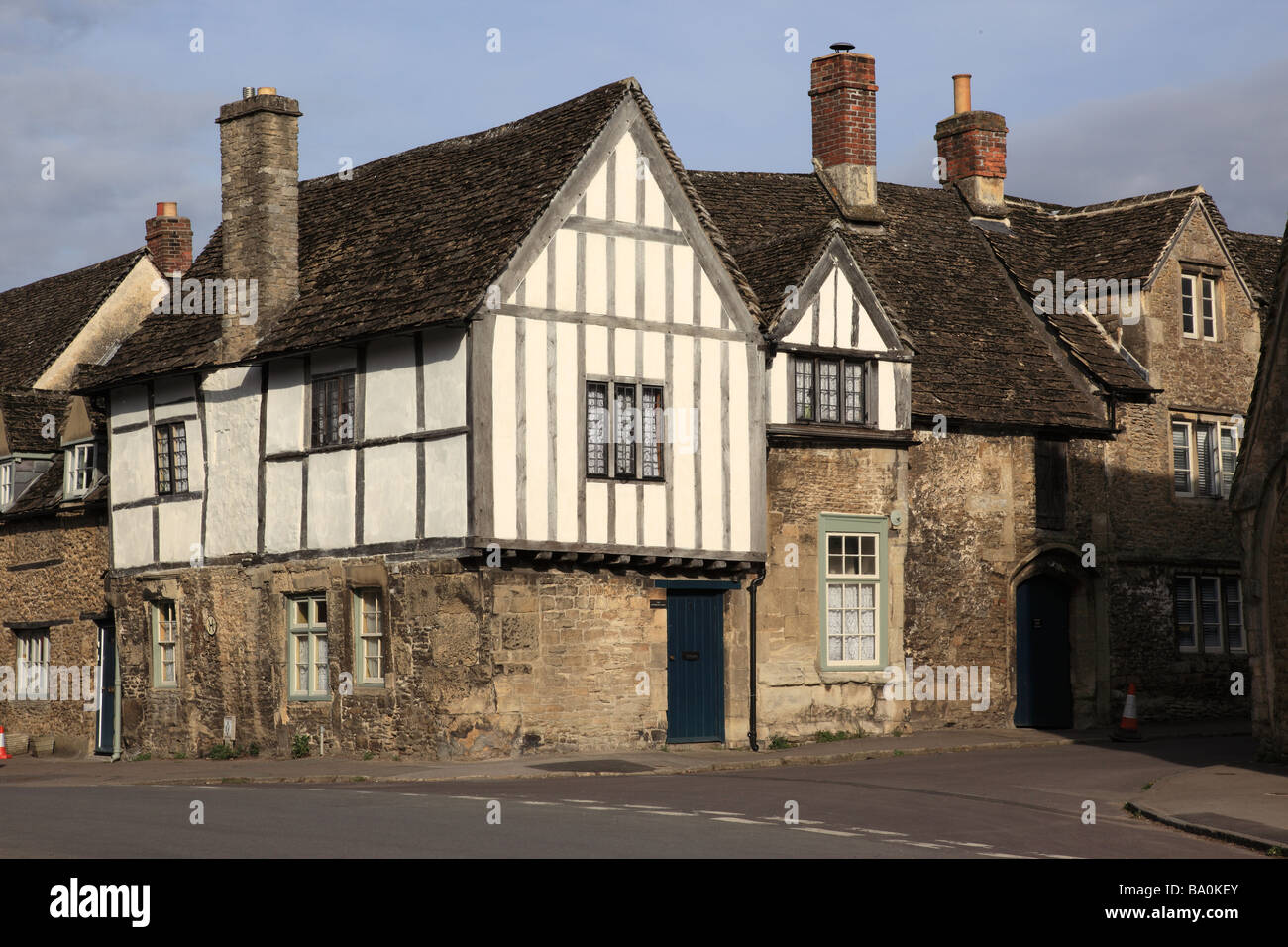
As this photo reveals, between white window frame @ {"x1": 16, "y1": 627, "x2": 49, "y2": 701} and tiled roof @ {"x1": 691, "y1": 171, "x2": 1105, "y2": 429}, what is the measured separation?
49.2 feet

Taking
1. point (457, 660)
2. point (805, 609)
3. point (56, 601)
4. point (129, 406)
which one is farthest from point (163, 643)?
point (805, 609)

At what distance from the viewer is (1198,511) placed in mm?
30875

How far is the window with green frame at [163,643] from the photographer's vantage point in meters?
28.0

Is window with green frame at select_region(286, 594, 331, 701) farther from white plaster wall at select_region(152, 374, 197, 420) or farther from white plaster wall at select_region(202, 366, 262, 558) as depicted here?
white plaster wall at select_region(152, 374, 197, 420)

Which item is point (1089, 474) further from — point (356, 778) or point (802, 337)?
point (356, 778)

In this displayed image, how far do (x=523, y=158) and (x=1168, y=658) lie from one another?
46.9ft

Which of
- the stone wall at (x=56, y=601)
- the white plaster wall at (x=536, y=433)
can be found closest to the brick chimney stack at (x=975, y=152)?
the white plaster wall at (x=536, y=433)

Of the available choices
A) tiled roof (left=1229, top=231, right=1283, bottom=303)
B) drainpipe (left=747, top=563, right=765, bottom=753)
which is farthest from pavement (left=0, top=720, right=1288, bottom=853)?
tiled roof (left=1229, top=231, right=1283, bottom=303)

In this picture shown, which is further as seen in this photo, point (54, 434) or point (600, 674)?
point (54, 434)

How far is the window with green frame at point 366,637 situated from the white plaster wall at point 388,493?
2.78ft

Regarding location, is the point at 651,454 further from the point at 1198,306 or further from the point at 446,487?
the point at 1198,306

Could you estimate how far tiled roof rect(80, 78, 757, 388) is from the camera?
23.5 m

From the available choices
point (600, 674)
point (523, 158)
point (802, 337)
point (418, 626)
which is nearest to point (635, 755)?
point (600, 674)

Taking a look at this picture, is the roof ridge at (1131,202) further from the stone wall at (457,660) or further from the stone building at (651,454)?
→ the stone wall at (457,660)
